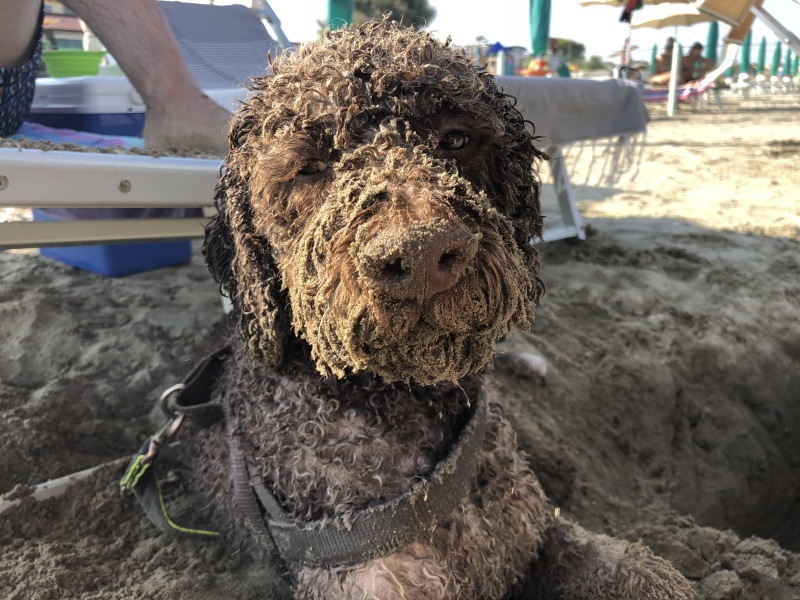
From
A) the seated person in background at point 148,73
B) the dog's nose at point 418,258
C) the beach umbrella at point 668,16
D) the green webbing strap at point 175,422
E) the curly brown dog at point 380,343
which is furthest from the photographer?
the beach umbrella at point 668,16

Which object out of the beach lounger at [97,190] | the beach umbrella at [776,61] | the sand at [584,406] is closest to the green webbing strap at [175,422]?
the sand at [584,406]

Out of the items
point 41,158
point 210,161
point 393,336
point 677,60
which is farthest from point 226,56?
point 677,60

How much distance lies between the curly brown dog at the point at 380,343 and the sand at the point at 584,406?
585 mm

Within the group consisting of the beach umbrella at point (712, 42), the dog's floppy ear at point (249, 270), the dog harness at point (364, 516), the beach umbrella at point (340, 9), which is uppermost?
the beach umbrella at point (712, 42)

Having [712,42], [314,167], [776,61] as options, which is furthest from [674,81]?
[314,167]

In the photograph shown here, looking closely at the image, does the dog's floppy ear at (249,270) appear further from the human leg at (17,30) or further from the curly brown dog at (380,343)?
the human leg at (17,30)

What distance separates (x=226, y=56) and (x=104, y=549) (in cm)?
470

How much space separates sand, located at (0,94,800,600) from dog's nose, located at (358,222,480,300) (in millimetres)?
1493

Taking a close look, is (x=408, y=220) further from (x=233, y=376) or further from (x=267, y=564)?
(x=267, y=564)

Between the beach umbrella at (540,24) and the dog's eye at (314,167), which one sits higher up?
the beach umbrella at (540,24)

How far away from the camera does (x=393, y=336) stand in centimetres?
140

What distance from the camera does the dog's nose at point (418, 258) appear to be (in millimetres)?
1245

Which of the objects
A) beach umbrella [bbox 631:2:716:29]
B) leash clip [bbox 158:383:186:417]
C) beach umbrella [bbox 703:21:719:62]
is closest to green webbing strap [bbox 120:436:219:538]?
leash clip [bbox 158:383:186:417]

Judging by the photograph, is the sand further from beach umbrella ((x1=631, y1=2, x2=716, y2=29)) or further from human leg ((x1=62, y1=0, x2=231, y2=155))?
beach umbrella ((x1=631, y1=2, x2=716, y2=29))
